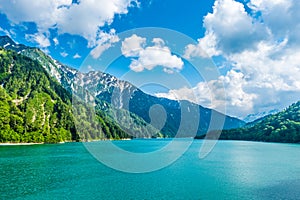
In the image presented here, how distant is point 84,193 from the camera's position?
4556 cm

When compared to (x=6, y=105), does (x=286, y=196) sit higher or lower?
lower

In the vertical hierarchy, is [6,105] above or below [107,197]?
above

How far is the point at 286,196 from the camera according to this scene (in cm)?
4384

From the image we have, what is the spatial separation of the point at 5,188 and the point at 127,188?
22.4 meters

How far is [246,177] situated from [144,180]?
80.3 ft

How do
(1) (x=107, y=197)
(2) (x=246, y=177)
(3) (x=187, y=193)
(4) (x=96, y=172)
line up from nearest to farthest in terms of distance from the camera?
(1) (x=107, y=197), (3) (x=187, y=193), (2) (x=246, y=177), (4) (x=96, y=172)

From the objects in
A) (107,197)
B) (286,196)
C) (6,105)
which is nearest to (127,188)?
(107,197)

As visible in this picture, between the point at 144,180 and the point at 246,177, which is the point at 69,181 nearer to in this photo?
the point at 144,180

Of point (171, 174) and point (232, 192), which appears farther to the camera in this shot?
point (171, 174)

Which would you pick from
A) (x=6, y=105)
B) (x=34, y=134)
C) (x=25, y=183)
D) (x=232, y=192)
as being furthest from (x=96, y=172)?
(x=6, y=105)

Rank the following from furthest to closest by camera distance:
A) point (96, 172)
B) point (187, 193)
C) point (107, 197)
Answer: point (96, 172)
point (187, 193)
point (107, 197)

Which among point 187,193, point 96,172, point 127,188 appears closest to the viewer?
point 187,193

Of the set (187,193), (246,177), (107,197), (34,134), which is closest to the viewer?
(107,197)

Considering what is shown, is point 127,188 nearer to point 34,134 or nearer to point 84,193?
point 84,193
